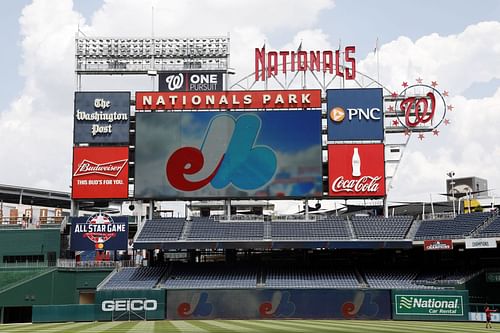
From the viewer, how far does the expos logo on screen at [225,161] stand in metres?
50.1

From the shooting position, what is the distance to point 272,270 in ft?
164

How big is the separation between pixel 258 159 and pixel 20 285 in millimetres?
20290

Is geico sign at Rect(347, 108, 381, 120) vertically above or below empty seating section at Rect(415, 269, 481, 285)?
above

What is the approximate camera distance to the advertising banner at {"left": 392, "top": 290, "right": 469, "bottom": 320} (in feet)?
140

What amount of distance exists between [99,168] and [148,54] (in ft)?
33.1

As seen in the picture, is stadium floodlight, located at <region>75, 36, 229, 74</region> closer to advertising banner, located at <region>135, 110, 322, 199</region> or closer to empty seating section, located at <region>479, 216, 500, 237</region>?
advertising banner, located at <region>135, 110, 322, 199</region>

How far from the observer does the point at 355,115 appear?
50.9 m

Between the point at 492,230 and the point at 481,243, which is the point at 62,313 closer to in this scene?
the point at 481,243

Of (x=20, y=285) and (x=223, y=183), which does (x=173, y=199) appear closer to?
(x=223, y=183)

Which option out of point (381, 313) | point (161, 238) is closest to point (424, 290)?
point (381, 313)

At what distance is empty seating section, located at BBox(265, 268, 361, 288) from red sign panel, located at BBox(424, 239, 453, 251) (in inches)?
225

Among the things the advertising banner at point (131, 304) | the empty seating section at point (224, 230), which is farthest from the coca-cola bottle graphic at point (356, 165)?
the advertising banner at point (131, 304)

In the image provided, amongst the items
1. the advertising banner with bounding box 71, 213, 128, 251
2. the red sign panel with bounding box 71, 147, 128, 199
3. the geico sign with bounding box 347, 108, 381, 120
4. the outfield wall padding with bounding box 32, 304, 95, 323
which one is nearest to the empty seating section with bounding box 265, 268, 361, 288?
the advertising banner with bounding box 71, 213, 128, 251

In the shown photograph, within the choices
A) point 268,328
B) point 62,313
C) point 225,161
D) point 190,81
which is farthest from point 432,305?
point 190,81
